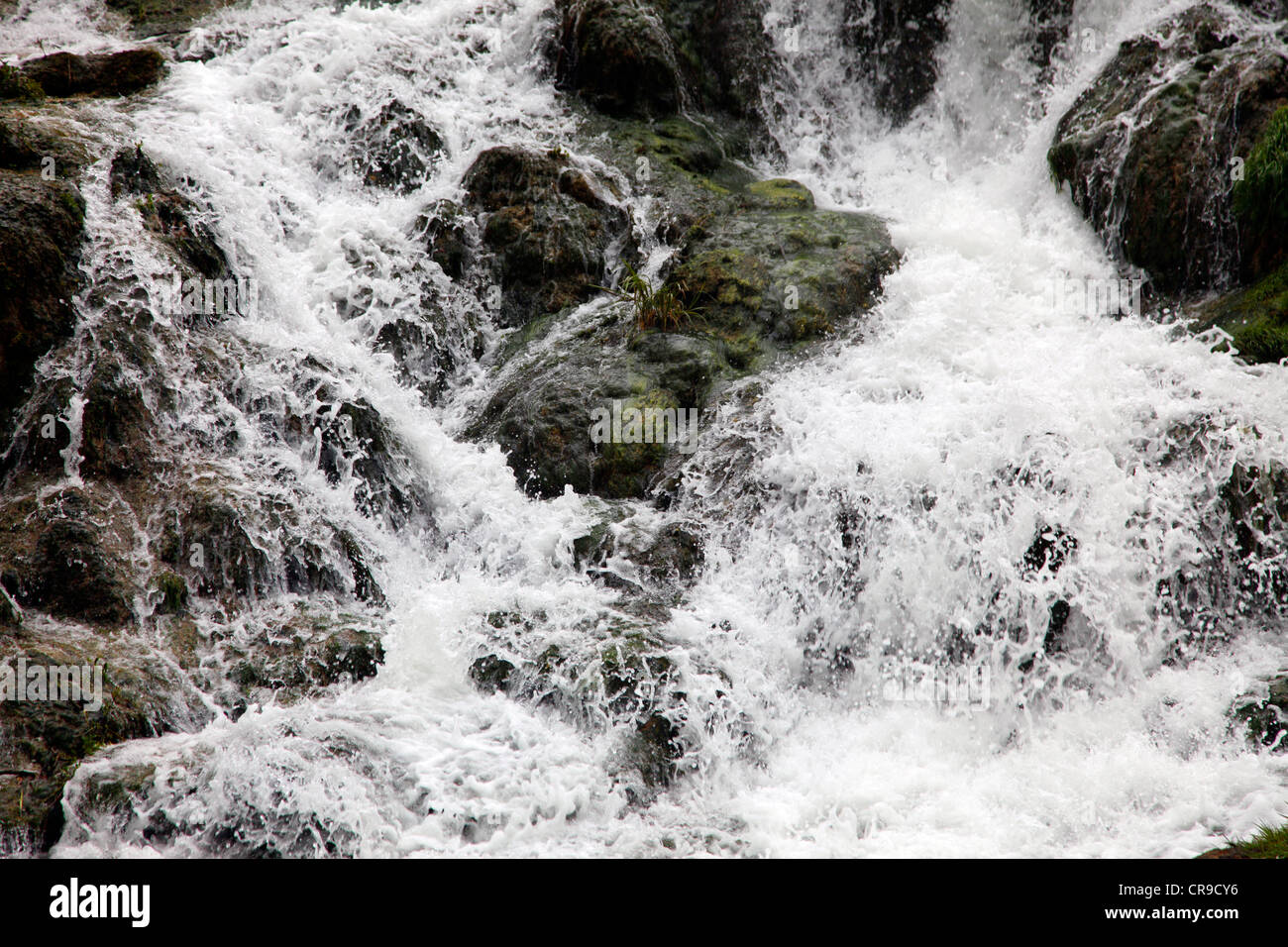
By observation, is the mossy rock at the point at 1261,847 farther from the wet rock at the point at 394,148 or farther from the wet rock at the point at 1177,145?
the wet rock at the point at 394,148

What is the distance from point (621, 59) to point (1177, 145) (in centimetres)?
671

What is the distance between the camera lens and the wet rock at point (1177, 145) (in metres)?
9.20

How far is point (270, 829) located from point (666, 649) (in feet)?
9.40

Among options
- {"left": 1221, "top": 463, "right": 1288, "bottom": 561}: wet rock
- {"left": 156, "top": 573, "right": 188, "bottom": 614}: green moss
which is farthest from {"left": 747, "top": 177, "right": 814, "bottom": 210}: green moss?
{"left": 156, "top": 573, "right": 188, "bottom": 614}: green moss

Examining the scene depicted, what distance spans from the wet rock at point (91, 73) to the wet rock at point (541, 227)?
14.1ft

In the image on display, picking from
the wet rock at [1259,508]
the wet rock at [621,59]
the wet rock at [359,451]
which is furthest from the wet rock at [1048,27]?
the wet rock at [359,451]

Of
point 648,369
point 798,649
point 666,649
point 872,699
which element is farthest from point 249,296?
point 872,699

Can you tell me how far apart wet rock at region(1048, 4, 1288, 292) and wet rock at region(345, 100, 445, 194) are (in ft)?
23.8

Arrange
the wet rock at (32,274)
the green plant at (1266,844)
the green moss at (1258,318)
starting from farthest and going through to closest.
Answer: the green moss at (1258,318) → the wet rock at (32,274) → the green plant at (1266,844)

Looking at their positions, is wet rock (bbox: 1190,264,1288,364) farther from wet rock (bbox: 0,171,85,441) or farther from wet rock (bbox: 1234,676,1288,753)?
wet rock (bbox: 0,171,85,441)

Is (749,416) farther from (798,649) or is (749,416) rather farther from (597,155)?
(597,155)

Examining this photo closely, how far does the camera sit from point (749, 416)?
8914mm

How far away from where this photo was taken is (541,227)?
1080 centimetres

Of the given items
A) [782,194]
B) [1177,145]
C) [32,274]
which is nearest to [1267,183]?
[1177,145]
